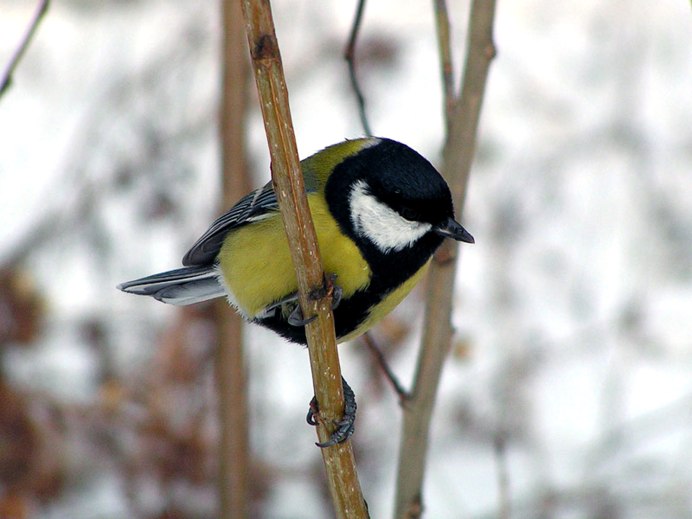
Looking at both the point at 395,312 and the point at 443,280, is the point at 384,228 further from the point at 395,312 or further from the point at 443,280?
the point at 395,312

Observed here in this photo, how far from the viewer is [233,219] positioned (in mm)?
1602

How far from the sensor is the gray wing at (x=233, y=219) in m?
1.56

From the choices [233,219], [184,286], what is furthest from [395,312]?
[233,219]

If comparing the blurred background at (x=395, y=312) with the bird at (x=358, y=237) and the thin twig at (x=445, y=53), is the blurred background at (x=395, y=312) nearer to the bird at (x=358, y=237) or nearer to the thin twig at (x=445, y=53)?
the bird at (x=358, y=237)

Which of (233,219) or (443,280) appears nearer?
(443,280)

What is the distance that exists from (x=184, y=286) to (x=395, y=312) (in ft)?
4.15

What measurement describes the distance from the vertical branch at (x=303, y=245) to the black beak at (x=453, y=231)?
398 mm

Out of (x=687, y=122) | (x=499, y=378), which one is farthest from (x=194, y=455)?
(x=687, y=122)

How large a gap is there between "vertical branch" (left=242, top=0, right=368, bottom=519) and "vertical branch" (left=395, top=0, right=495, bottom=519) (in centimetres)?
24

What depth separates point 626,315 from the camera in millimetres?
3484

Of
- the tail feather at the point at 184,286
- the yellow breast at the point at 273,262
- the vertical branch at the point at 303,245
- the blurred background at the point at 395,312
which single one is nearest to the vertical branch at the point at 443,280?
the yellow breast at the point at 273,262

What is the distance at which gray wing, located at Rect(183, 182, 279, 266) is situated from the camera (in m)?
1.56

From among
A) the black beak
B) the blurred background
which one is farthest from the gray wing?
the blurred background

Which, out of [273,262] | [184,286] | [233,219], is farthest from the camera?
[184,286]
